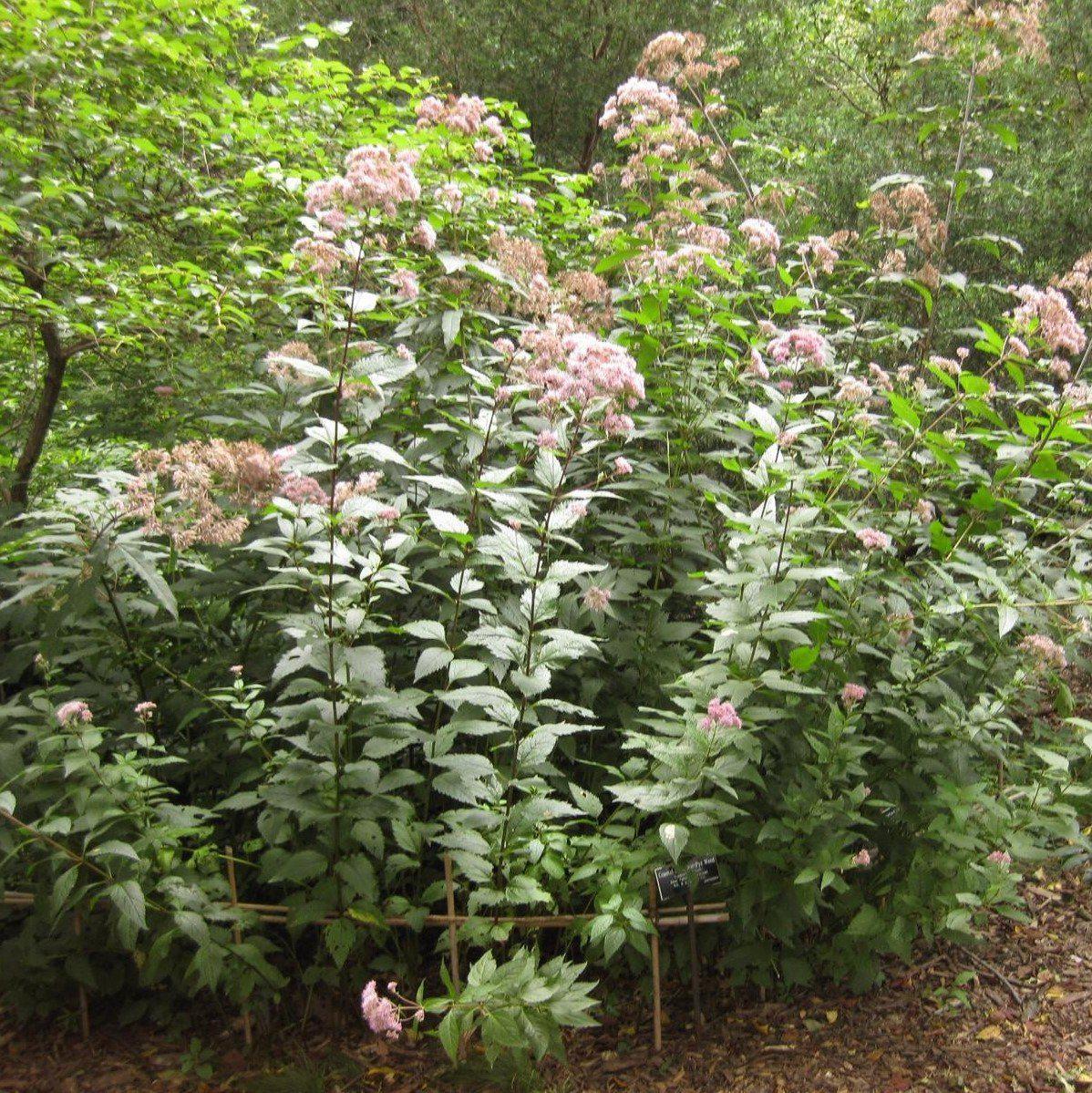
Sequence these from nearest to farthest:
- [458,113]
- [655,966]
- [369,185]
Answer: [369,185] → [655,966] → [458,113]

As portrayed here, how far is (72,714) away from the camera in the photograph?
7.08 ft

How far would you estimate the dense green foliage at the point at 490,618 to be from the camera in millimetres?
2180

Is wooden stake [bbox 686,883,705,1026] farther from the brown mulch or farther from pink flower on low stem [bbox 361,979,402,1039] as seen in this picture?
A: pink flower on low stem [bbox 361,979,402,1039]

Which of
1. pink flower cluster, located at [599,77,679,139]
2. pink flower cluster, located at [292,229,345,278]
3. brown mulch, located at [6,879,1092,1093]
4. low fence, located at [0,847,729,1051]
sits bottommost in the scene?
brown mulch, located at [6,879,1092,1093]

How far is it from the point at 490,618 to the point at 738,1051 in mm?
1271

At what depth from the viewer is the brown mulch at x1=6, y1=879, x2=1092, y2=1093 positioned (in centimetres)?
235

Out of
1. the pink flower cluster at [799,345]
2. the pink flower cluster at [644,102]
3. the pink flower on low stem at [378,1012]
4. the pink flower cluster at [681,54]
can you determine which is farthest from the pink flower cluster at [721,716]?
the pink flower cluster at [681,54]

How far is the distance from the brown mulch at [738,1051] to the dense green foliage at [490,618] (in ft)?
0.39

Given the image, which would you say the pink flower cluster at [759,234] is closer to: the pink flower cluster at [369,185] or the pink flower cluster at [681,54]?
the pink flower cluster at [681,54]

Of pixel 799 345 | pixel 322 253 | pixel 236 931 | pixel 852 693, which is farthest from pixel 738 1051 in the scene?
pixel 322 253

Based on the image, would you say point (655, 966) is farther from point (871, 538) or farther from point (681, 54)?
point (681, 54)

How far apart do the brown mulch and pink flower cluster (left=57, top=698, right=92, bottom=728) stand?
0.91m

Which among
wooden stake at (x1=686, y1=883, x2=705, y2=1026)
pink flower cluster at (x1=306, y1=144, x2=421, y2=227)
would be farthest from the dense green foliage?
wooden stake at (x1=686, y1=883, x2=705, y2=1026)

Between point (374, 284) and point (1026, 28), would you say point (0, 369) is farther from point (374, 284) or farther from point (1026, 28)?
point (1026, 28)
